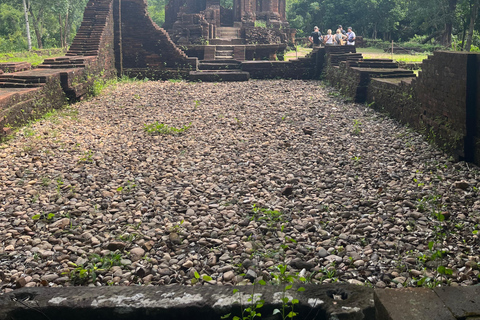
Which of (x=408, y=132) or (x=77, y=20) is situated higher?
(x=77, y=20)

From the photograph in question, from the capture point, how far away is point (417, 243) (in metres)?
3.75

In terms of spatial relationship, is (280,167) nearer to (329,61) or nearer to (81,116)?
(81,116)

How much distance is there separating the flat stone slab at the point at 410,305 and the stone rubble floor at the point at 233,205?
79cm

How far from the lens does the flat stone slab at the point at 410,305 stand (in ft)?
6.80

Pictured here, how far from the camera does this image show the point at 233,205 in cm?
474

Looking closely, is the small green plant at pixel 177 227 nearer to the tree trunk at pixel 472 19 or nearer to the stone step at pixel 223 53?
the stone step at pixel 223 53

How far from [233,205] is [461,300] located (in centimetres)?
281

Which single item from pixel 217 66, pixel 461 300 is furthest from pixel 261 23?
pixel 461 300

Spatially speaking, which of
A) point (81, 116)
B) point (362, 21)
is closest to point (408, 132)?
point (81, 116)

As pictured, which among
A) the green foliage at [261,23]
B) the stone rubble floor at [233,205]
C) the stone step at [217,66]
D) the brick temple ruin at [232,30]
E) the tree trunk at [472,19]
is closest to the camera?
the stone rubble floor at [233,205]

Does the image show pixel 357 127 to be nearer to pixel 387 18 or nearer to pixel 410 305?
pixel 410 305

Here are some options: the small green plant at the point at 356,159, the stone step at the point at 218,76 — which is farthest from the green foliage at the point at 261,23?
the small green plant at the point at 356,159

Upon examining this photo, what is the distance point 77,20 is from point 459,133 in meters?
43.8

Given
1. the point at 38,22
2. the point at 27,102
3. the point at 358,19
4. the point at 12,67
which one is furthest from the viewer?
the point at 38,22
